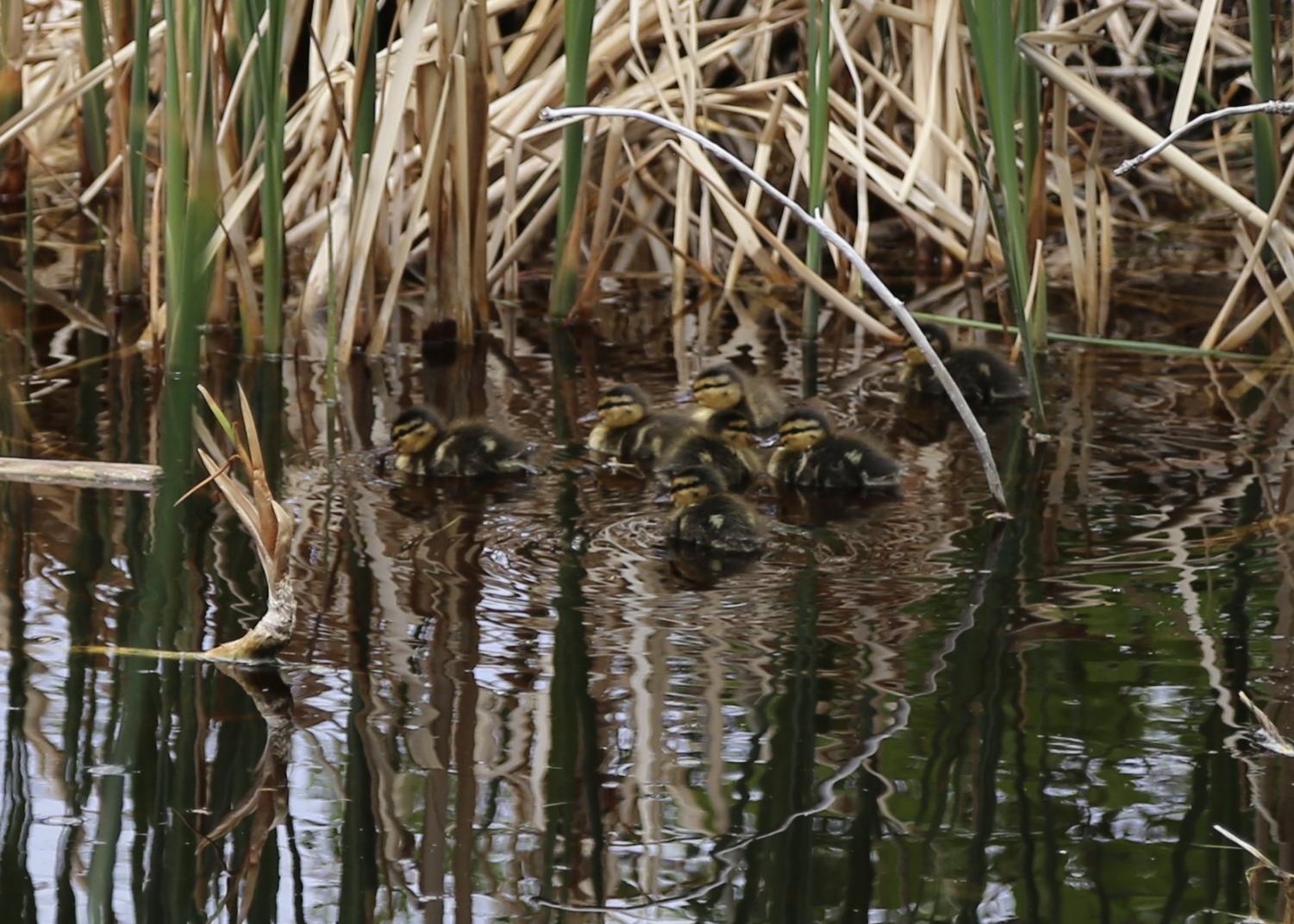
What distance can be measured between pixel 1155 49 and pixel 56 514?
5515 mm

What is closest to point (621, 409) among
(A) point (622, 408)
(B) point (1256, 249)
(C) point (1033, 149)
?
(A) point (622, 408)

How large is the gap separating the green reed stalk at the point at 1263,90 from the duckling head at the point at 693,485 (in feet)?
5.43

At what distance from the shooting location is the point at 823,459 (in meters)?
4.06

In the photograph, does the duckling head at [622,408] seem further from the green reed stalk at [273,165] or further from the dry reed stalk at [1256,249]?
the dry reed stalk at [1256,249]

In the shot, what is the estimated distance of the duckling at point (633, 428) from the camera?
14.0 ft

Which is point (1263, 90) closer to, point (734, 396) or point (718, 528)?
point (734, 396)

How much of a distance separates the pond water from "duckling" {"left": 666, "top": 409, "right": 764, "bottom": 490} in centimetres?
11

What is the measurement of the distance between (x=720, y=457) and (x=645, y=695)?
1.38 m

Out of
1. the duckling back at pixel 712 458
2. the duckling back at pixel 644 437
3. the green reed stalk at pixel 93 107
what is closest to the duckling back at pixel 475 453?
the duckling back at pixel 644 437

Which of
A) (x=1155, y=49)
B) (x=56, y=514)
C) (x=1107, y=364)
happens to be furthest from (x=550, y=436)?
(x=1155, y=49)

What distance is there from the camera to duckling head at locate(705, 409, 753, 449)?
437 cm

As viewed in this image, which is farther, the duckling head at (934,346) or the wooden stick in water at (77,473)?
the duckling head at (934,346)

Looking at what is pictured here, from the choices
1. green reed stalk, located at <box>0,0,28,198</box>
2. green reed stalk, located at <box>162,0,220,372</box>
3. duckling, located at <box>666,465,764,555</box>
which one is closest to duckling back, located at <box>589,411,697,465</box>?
duckling, located at <box>666,465,764,555</box>

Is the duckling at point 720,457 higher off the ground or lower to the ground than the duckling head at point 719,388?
lower
